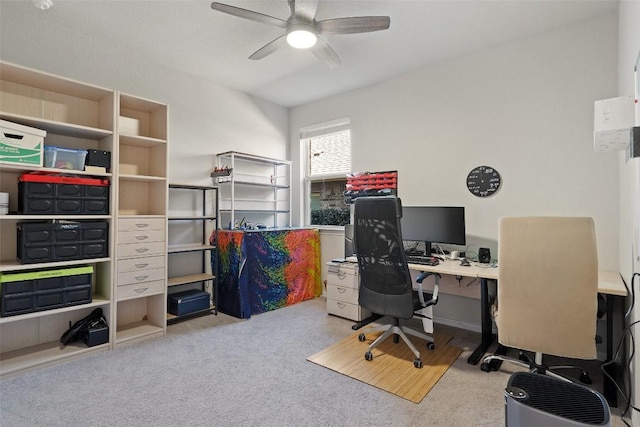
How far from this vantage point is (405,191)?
3.74 meters

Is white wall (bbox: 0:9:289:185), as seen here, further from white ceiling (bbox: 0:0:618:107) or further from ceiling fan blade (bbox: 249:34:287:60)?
ceiling fan blade (bbox: 249:34:287:60)

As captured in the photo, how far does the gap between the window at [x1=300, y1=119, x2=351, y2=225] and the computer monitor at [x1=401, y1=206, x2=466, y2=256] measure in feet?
3.94

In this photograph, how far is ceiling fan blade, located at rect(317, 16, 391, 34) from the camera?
86.9 inches

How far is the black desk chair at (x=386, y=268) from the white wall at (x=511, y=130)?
1143mm

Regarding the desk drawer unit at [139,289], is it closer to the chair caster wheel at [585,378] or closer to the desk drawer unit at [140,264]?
the desk drawer unit at [140,264]

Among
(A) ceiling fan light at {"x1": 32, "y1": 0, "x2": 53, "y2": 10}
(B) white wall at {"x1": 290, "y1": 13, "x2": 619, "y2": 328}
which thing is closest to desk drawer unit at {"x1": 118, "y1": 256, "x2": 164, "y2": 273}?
(A) ceiling fan light at {"x1": 32, "y1": 0, "x2": 53, "y2": 10}

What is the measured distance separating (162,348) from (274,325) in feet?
3.46

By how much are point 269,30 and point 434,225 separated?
245cm

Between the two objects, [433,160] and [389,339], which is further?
[433,160]

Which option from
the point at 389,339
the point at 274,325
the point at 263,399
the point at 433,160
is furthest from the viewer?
the point at 433,160

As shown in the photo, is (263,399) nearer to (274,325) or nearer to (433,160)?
(274,325)

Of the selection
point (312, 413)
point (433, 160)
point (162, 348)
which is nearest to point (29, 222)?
point (162, 348)

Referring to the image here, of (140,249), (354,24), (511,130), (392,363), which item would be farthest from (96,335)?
(511,130)

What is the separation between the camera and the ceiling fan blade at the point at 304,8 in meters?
2.20
